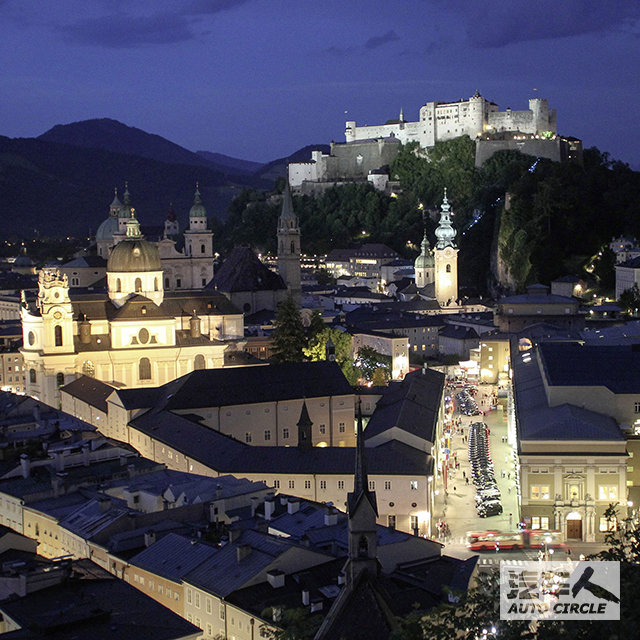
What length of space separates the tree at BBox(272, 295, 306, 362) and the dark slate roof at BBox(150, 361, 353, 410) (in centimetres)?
1083

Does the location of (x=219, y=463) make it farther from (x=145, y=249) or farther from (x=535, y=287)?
(x=535, y=287)

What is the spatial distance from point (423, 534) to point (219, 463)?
7.13m

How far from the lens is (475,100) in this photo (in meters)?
120

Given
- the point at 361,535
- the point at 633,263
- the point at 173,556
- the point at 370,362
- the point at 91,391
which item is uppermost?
the point at 633,263

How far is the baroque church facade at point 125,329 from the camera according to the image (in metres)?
57.7

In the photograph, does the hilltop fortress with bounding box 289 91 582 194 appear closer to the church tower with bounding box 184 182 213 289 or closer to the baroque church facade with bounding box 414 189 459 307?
the baroque church facade with bounding box 414 189 459 307

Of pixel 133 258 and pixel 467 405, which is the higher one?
pixel 133 258

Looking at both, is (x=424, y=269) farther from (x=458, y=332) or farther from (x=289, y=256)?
(x=289, y=256)

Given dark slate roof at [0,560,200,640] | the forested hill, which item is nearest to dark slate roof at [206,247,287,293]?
the forested hill

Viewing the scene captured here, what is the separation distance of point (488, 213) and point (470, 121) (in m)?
18.0

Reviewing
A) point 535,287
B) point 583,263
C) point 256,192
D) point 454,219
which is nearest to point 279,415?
point 535,287

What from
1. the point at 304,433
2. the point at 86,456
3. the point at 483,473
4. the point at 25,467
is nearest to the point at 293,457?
the point at 304,433

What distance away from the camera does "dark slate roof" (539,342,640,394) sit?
145ft

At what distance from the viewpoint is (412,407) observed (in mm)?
47719
